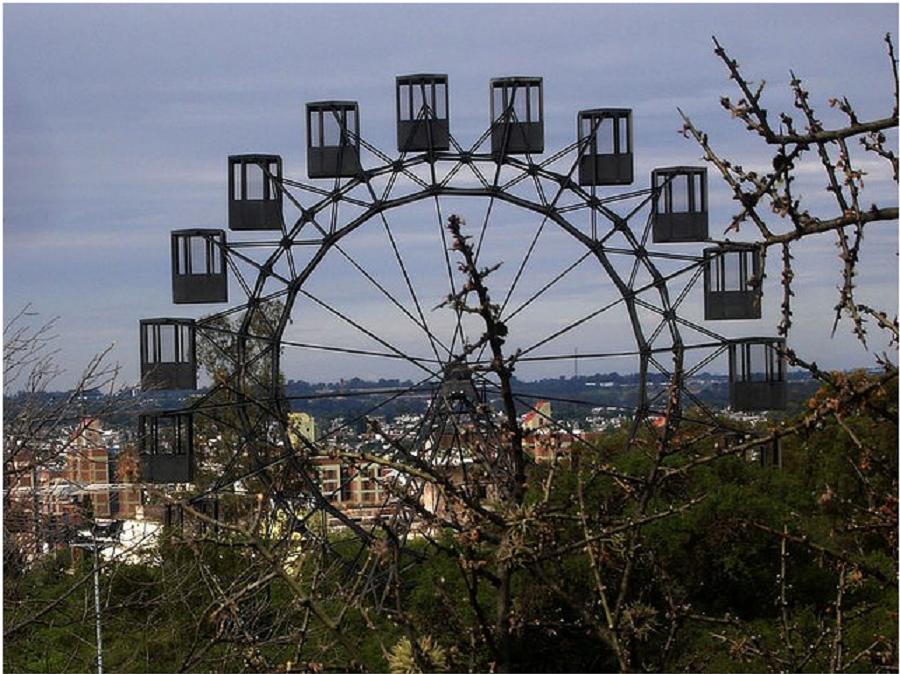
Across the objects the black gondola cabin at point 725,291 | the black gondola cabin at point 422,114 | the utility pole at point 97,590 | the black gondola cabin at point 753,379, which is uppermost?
the black gondola cabin at point 422,114

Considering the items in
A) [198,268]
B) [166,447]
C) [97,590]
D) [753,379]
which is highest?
[198,268]

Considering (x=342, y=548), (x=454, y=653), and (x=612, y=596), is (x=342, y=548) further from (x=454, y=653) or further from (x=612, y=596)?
(x=454, y=653)

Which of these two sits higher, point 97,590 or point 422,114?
point 422,114

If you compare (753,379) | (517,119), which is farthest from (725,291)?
(517,119)

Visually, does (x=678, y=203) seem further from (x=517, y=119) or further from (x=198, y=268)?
(x=198, y=268)

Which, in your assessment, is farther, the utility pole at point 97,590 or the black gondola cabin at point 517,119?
the black gondola cabin at point 517,119

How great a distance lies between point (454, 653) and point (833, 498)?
0.66 m

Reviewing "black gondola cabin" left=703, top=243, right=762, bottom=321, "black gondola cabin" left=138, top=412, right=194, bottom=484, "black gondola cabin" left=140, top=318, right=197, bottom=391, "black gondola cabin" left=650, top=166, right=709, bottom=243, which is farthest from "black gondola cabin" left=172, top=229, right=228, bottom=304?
"black gondola cabin" left=703, top=243, right=762, bottom=321

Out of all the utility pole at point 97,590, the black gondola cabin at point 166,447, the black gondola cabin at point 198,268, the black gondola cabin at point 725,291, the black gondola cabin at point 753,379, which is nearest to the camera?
the utility pole at point 97,590

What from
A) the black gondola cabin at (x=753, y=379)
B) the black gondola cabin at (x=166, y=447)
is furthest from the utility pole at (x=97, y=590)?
the black gondola cabin at (x=753, y=379)

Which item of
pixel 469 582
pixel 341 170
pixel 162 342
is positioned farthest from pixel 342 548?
pixel 469 582

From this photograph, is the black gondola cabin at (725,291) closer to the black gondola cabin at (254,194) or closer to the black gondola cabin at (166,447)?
the black gondola cabin at (254,194)

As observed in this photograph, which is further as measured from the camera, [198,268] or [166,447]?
[198,268]

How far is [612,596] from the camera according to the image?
23.3ft
